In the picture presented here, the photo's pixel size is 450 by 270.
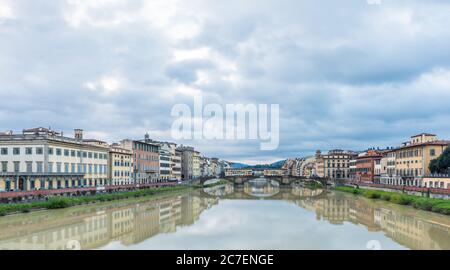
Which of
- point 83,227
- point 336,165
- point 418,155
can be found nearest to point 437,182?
point 418,155

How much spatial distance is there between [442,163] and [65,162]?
40742mm

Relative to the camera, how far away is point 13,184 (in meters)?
39.8

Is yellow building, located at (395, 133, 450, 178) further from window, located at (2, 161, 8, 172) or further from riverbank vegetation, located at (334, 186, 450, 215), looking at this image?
window, located at (2, 161, 8, 172)

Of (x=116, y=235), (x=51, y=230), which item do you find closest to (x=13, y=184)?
(x=51, y=230)

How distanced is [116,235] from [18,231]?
5138 mm

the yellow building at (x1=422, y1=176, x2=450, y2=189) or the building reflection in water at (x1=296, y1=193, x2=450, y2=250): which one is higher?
the yellow building at (x1=422, y1=176, x2=450, y2=189)

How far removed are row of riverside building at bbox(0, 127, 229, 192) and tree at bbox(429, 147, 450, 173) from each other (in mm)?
37822

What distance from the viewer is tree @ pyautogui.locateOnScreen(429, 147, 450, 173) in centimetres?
4709

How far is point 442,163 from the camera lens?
47.7m

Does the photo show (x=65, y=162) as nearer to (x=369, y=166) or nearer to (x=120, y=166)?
(x=120, y=166)

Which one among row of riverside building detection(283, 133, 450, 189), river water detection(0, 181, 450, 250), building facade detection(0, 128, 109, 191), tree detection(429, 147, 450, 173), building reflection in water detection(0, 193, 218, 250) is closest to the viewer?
river water detection(0, 181, 450, 250)

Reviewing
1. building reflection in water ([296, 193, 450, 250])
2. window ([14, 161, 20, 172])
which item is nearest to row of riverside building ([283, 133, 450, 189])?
building reflection in water ([296, 193, 450, 250])

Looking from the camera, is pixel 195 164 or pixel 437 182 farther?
pixel 195 164

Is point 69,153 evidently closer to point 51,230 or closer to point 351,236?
point 51,230
